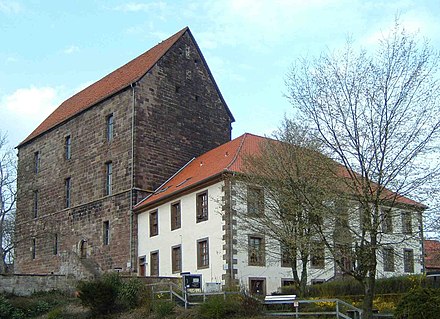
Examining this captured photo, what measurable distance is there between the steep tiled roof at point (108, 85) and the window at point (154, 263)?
33.9 ft

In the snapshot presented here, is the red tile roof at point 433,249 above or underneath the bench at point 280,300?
above

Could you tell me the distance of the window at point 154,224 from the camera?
116ft

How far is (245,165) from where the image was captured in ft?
91.9

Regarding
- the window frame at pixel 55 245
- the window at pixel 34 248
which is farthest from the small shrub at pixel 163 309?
the window at pixel 34 248

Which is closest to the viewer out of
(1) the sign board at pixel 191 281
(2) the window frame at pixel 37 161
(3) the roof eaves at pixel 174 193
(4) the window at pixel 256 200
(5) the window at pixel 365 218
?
(5) the window at pixel 365 218

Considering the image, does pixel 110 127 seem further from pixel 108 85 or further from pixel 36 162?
pixel 36 162

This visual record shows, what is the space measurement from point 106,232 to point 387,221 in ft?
77.6

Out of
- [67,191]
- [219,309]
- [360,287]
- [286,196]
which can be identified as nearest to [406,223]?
[286,196]

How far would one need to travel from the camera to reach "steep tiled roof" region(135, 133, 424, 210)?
31.3 metres

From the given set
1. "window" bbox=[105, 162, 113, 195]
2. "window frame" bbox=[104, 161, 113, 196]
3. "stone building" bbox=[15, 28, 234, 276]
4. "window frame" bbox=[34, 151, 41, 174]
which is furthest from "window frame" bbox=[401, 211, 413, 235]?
"window frame" bbox=[34, 151, 41, 174]

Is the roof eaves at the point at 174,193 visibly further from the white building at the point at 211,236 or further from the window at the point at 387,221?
the window at the point at 387,221

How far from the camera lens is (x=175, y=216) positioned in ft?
112

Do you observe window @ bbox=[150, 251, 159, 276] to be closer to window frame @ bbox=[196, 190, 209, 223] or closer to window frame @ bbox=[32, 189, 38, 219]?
window frame @ bbox=[196, 190, 209, 223]

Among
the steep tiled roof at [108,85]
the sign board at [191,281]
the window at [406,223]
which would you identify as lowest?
the sign board at [191,281]
